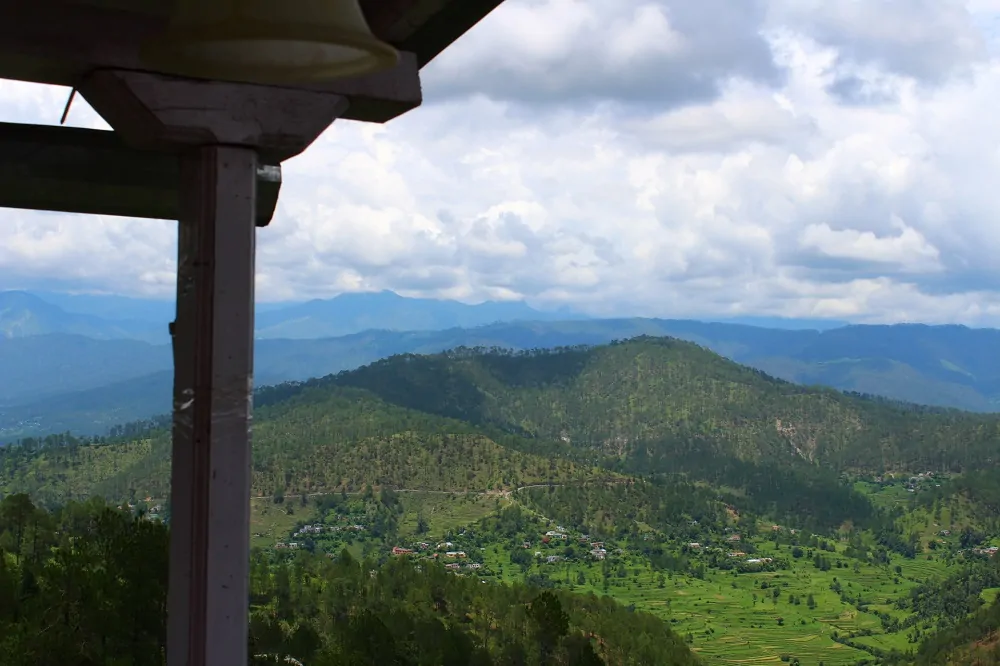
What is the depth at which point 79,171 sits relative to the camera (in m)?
2.93

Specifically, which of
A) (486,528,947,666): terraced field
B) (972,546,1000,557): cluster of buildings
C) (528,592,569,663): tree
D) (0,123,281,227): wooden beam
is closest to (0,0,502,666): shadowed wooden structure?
(0,123,281,227): wooden beam

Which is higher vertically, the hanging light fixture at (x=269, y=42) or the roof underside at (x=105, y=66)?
the roof underside at (x=105, y=66)

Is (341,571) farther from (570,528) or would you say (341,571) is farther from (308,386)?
(308,386)

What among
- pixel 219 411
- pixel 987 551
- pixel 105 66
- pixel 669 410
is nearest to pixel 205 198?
pixel 105 66

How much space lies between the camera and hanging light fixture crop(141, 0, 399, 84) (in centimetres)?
108

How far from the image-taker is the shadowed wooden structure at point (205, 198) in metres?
2.18

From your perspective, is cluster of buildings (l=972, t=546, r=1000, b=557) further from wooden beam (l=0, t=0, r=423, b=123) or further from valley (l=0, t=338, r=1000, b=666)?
wooden beam (l=0, t=0, r=423, b=123)

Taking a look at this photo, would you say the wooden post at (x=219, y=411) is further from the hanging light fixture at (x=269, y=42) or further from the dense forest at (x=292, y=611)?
the dense forest at (x=292, y=611)

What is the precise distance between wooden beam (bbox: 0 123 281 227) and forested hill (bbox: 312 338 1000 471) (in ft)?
320

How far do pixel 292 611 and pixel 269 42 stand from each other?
24071mm

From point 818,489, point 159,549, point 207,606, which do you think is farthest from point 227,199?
point 818,489

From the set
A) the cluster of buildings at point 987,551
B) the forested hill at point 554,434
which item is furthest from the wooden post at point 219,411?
the cluster of buildings at point 987,551

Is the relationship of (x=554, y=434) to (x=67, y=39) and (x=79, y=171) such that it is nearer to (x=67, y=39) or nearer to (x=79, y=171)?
(x=79, y=171)

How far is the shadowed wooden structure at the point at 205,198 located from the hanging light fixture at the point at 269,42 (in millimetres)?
1021
